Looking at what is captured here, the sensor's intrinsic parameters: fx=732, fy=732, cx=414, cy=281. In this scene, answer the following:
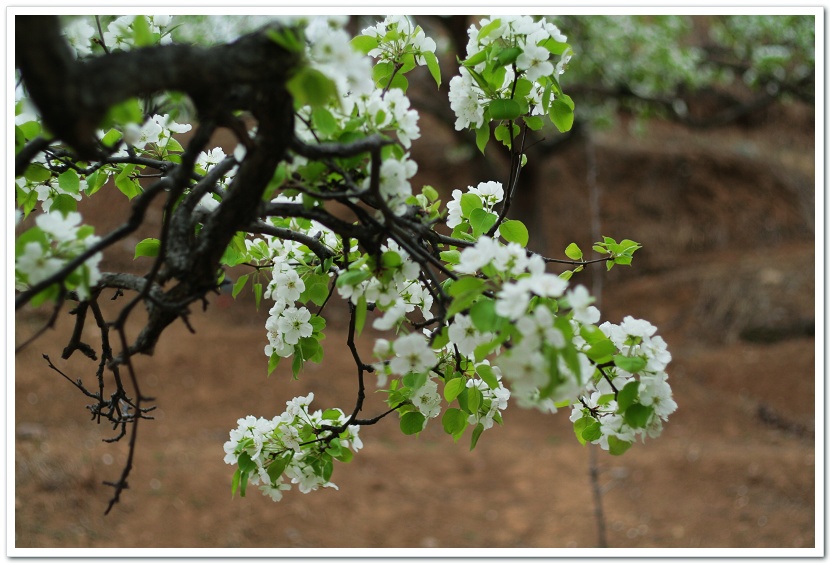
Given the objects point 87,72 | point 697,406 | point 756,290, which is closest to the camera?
point 87,72

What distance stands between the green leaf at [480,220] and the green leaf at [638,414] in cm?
50

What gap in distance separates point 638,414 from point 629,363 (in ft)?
0.41

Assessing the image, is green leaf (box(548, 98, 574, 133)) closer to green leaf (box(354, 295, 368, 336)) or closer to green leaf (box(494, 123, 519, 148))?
green leaf (box(494, 123, 519, 148))

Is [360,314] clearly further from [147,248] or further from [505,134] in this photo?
[505,134]

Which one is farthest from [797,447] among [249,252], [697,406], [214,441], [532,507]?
[249,252]

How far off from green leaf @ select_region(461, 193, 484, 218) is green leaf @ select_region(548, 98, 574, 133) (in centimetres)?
25

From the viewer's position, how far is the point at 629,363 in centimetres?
131

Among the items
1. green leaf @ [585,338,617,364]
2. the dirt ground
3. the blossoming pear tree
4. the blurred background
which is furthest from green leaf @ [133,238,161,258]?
the blurred background

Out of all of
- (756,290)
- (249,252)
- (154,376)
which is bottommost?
(249,252)

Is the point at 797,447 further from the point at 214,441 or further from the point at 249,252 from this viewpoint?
the point at 249,252

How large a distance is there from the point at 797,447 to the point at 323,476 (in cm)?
597

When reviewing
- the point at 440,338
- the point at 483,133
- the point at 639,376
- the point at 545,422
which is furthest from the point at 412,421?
the point at 545,422

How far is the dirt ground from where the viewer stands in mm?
4855

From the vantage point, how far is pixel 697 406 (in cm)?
715
